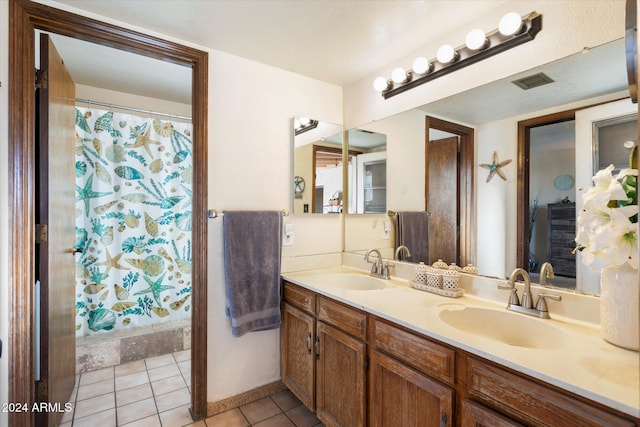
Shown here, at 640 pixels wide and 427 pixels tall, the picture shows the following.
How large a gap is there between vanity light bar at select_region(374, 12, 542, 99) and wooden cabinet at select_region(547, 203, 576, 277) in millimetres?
771

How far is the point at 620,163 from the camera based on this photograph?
1.10 meters

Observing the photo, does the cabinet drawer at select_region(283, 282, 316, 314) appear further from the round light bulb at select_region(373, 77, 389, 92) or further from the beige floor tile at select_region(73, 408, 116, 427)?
the round light bulb at select_region(373, 77, 389, 92)

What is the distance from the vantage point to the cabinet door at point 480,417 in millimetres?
880

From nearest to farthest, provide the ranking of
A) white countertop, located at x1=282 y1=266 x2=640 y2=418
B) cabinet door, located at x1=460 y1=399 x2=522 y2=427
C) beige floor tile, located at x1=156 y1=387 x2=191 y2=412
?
1. white countertop, located at x1=282 y1=266 x2=640 y2=418
2. cabinet door, located at x1=460 y1=399 x2=522 y2=427
3. beige floor tile, located at x1=156 y1=387 x2=191 y2=412

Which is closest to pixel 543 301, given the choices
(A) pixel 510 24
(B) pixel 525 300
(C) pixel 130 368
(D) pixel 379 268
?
(B) pixel 525 300

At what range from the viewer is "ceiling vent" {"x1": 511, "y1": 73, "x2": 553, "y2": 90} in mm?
1316

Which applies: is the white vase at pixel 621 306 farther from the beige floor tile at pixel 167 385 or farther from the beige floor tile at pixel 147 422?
the beige floor tile at pixel 167 385

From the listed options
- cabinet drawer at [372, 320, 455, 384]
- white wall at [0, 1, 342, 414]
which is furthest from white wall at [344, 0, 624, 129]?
cabinet drawer at [372, 320, 455, 384]

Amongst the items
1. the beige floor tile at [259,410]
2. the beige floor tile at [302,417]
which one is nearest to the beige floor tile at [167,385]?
the beige floor tile at [259,410]

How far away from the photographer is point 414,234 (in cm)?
190

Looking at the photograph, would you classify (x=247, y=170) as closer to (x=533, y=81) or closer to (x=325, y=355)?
(x=325, y=355)

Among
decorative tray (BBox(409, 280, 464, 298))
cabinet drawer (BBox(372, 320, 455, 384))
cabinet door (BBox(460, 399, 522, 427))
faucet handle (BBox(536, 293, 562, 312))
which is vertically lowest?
cabinet door (BBox(460, 399, 522, 427))

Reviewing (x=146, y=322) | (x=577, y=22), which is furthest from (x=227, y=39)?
(x=146, y=322)

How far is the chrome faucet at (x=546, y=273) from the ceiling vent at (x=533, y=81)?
0.79 m
